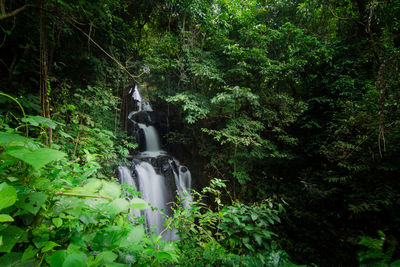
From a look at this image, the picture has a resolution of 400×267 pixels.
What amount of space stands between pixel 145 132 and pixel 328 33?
383 inches

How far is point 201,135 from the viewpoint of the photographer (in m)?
7.95

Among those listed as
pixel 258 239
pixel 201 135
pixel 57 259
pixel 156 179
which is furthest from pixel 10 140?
pixel 201 135

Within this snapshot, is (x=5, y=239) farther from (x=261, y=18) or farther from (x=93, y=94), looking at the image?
(x=261, y=18)

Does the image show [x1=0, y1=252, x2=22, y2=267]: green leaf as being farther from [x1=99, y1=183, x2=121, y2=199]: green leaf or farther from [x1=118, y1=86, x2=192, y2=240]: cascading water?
[x1=118, y1=86, x2=192, y2=240]: cascading water

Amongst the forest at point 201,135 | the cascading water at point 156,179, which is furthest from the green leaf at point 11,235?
the cascading water at point 156,179

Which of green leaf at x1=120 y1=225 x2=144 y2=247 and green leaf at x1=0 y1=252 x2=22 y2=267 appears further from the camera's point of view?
green leaf at x1=120 y1=225 x2=144 y2=247

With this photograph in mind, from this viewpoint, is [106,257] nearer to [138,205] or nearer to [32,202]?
[138,205]

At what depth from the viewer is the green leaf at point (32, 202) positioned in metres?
0.62

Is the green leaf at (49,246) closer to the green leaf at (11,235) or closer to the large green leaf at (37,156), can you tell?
the green leaf at (11,235)

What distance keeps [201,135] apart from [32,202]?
7338 mm

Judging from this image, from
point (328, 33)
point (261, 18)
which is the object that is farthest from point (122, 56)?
point (328, 33)

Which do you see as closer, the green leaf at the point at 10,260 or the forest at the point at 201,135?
the green leaf at the point at 10,260

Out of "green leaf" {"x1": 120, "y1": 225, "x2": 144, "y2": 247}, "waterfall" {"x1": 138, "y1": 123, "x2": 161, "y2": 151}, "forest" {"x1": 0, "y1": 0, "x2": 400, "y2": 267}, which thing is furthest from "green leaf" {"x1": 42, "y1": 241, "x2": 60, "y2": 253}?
"waterfall" {"x1": 138, "y1": 123, "x2": 161, "y2": 151}

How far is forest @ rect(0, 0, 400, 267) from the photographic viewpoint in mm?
775
